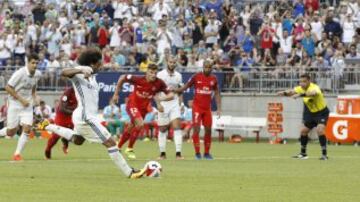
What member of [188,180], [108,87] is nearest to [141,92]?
[188,180]

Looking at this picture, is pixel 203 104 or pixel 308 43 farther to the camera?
pixel 308 43

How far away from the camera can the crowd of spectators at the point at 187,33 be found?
41.5m

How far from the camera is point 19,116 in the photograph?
82.1 feet

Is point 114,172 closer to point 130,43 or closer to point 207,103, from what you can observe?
point 207,103

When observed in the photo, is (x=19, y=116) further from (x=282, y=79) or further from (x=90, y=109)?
(x=282, y=79)

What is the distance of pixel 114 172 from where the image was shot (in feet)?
68.0

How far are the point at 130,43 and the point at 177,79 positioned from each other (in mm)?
16299

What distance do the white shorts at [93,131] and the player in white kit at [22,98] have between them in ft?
16.7

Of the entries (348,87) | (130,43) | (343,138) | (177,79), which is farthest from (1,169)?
(130,43)

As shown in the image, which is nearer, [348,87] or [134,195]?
[134,195]

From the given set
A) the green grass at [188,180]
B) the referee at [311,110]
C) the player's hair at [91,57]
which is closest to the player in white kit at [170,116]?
the green grass at [188,180]

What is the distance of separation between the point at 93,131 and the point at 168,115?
28.4 ft

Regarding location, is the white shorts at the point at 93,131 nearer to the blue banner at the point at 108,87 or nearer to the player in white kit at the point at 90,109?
the player in white kit at the point at 90,109

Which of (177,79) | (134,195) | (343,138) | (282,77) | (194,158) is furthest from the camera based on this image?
(282,77)
